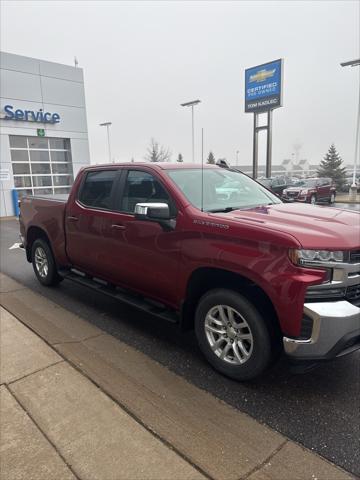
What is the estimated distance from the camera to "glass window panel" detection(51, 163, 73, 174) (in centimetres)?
2005

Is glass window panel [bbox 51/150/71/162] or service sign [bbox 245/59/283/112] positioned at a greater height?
service sign [bbox 245/59/283/112]

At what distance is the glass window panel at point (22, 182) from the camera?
1847 centimetres

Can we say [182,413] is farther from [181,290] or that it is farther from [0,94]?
[0,94]

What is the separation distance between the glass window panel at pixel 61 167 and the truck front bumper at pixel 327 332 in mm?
19478

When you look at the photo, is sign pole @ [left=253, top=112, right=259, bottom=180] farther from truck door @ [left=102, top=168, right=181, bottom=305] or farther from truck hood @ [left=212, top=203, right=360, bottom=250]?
truck hood @ [left=212, top=203, right=360, bottom=250]

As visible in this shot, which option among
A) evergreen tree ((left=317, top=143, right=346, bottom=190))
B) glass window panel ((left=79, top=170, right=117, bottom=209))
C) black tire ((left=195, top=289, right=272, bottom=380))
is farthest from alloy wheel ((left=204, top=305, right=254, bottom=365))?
evergreen tree ((left=317, top=143, right=346, bottom=190))

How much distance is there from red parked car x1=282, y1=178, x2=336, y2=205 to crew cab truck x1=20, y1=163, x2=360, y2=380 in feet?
60.6

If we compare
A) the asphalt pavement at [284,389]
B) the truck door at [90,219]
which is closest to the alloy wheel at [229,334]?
the asphalt pavement at [284,389]

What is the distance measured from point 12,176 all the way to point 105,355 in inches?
659

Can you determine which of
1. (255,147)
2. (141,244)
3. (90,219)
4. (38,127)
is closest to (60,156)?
→ (38,127)

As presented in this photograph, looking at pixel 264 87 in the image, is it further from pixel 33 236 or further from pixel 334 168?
pixel 33 236

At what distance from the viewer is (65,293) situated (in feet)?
18.1

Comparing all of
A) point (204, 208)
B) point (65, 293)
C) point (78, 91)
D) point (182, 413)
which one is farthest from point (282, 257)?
point (78, 91)

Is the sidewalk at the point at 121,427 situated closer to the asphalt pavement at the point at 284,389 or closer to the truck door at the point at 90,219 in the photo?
the asphalt pavement at the point at 284,389
